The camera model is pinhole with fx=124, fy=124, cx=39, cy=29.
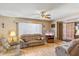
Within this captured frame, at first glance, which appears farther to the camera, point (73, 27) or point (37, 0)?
point (73, 27)

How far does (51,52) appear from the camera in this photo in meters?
2.44

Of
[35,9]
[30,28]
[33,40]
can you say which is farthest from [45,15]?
[33,40]

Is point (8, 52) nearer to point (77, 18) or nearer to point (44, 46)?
point (44, 46)

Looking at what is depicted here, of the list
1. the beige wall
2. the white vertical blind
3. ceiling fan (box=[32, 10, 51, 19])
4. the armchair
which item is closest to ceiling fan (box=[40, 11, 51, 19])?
ceiling fan (box=[32, 10, 51, 19])

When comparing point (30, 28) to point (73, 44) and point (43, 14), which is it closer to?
point (43, 14)

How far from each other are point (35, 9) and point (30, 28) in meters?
0.41

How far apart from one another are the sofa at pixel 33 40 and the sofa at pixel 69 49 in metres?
0.35

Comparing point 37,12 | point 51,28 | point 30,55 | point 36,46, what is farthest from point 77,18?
point 30,55

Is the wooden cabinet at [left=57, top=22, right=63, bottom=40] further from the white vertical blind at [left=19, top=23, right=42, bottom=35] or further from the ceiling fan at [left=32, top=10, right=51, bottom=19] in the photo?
the white vertical blind at [left=19, top=23, right=42, bottom=35]

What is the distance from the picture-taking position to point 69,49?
7.82 ft

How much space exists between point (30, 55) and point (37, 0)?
107 cm

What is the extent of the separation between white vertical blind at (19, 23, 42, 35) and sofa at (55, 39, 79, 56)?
0.53 m

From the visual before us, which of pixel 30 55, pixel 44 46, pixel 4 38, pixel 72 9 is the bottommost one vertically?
pixel 30 55

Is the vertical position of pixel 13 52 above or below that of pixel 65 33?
below
